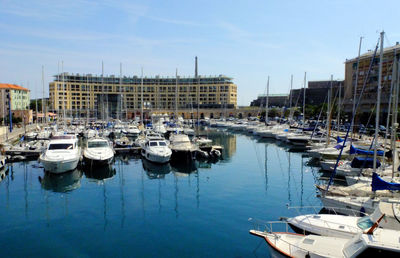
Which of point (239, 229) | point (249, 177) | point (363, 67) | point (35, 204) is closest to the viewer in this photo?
point (239, 229)

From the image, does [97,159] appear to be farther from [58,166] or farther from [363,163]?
[363,163]

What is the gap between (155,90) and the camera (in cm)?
19225

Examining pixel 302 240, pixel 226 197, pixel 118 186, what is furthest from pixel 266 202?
pixel 118 186

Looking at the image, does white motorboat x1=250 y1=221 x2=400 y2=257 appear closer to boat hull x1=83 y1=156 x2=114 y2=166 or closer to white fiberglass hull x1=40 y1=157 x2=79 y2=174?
white fiberglass hull x1=40 y1=157 x2=79 y2=174

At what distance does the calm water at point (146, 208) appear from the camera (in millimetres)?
19188

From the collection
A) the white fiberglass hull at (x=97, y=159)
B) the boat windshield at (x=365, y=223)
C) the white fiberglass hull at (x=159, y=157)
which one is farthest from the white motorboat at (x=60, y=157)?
the boat windshield at (x=365, y=223)

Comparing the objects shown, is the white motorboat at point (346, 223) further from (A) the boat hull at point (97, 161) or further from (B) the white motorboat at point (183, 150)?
(B) the white motorboat at point (183, 150)

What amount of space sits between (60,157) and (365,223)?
30561 millimetres

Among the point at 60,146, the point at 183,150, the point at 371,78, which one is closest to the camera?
the point at 60,146

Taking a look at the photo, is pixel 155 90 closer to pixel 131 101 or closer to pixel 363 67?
pixel 131 101

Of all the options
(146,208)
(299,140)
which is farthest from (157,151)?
(299,140)

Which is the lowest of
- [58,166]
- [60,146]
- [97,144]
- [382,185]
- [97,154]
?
[58,166]

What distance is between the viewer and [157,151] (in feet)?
143

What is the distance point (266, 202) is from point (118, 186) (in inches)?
571
